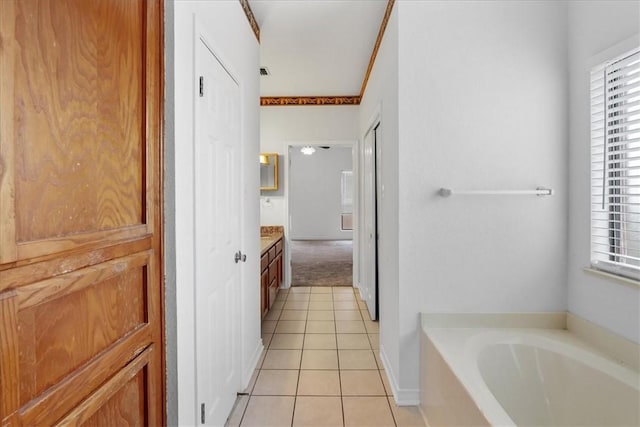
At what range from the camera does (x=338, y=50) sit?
3.12 meters

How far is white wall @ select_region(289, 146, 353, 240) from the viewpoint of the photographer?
31.1 ft

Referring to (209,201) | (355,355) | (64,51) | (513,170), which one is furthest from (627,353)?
(64,51)

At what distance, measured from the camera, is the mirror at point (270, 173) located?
14.6ft

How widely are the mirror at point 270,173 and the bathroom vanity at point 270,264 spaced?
568mm

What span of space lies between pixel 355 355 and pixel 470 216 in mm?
1451

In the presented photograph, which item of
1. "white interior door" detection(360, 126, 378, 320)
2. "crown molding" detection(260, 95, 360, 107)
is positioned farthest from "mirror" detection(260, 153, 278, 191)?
"white interior door" detection(360, 126, 378, 320)

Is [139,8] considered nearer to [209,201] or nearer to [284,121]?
[209,201]

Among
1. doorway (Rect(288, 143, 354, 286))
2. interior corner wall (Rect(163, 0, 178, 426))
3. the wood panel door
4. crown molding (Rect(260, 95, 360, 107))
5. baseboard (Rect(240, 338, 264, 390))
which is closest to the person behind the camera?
the wood panel door

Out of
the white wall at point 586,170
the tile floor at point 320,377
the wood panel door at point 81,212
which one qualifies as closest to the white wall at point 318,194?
the tile floor at point 320,377

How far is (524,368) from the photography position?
1709 millimetres

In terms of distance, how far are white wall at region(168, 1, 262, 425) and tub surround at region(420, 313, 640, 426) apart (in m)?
1.14

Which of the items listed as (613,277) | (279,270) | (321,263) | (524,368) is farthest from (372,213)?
(321,263)

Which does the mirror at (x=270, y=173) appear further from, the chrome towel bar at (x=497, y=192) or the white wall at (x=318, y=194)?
the white wall at (x=318, y=194)

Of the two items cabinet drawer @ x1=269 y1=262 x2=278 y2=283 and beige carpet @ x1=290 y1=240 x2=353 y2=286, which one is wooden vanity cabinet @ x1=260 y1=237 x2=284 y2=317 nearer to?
cabinet drawer @ x1=269 y1=262 x2=278 y2=283
